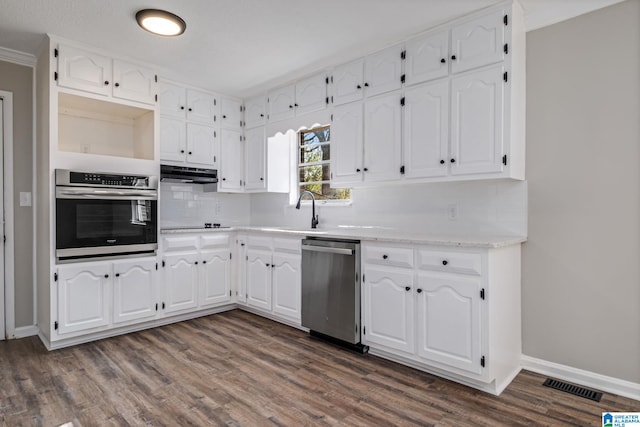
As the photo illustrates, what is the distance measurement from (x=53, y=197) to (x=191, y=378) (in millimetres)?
1930

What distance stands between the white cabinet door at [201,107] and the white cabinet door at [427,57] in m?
2.45

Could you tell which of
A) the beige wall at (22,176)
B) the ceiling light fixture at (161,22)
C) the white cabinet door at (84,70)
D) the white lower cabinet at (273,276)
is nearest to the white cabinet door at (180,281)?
the white lower cabinet at (273,276)

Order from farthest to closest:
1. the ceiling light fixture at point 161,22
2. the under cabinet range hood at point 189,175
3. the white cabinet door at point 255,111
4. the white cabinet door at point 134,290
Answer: the white cabinet door at point 255,111, the under cabinet range hood at point 189,175, the white cabinet door at point 134,290, the ceiling light fixture at point 161,22

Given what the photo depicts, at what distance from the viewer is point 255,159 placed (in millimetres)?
4520

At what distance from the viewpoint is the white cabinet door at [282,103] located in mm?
4004

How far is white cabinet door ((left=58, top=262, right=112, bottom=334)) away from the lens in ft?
10.1

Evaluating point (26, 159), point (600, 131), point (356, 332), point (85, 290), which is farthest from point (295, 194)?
point (600, 131)

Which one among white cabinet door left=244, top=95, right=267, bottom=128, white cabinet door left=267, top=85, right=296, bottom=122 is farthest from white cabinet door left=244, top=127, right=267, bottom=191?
white cabinet door left=267, top=85, right=296, bottom=122

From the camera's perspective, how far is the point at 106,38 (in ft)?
10.1

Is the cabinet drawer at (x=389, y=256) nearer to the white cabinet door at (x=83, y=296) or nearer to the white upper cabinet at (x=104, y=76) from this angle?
the white cabinet door at (x=83, y=296)

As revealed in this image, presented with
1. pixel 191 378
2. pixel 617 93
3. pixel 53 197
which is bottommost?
pixel 191 378

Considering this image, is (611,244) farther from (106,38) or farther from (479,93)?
(106,38)

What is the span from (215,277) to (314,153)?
184 centimetres

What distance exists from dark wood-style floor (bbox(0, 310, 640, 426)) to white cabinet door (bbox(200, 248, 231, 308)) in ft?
2.89
